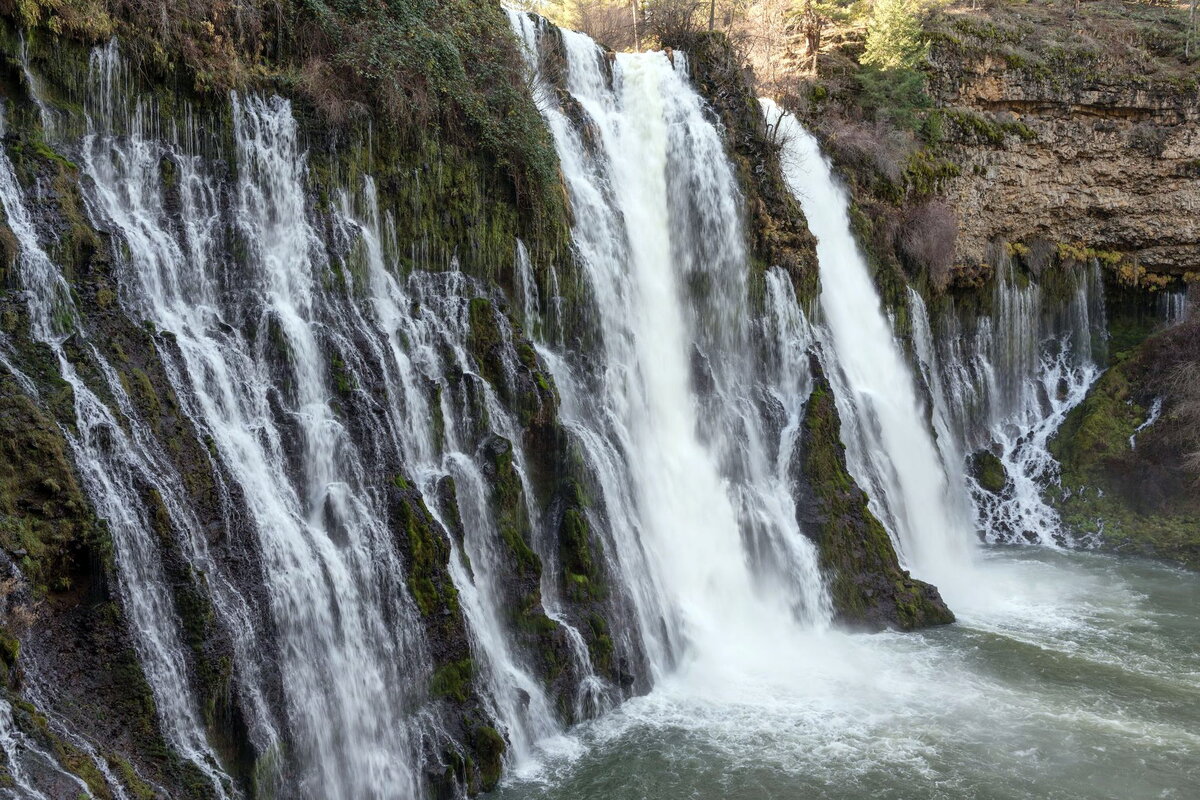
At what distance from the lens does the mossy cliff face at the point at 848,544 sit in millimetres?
16156

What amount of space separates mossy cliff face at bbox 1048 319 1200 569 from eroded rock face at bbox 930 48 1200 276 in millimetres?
3462

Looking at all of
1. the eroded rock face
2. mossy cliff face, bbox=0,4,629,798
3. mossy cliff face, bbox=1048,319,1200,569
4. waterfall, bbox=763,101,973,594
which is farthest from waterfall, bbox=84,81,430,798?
the eroded rock face

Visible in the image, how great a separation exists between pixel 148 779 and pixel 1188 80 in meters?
30.0

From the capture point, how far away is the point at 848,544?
16703 millimetres

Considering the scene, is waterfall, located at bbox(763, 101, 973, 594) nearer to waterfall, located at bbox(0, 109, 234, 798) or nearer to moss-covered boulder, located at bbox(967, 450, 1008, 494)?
moss-covered boulder, located at bbox(967, 450, 1008, 494)

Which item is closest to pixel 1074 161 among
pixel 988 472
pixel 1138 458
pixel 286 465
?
pixel 1138 458

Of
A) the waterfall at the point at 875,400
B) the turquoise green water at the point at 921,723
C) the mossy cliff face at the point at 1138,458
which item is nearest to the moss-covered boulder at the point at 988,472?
the mossy cliff face at the point at 1138,458

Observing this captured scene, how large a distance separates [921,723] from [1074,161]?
66.6 ft

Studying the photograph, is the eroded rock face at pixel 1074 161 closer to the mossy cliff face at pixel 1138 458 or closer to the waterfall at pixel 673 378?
the mossy cliff face at pixel 1138 458

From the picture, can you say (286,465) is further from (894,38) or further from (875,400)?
(894,38)

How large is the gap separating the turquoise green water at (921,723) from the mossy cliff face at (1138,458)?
6.09 m

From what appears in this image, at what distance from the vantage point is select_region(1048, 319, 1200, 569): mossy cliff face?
2233 cm

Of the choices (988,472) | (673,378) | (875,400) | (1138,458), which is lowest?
(1138,458)

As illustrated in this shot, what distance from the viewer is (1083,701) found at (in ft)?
42.8
